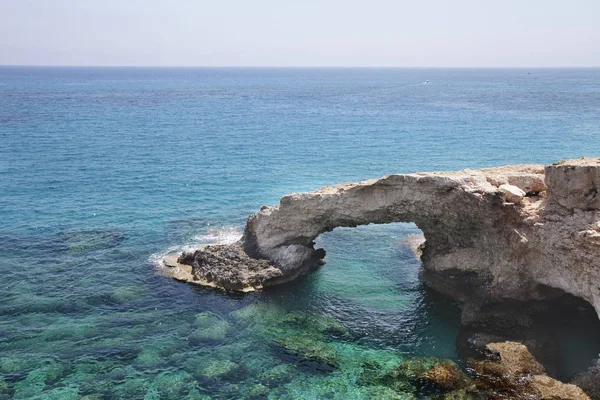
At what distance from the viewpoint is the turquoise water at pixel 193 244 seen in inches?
1018

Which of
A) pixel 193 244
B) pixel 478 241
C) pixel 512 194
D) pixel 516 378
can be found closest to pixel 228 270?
pixel 193 244

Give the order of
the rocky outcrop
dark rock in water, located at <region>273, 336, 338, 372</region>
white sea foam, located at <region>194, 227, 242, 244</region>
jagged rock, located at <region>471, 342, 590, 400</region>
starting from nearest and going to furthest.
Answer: jagged rock, located at <region>471, 342, 590, 400</region> < the rocky outcrop < dark rock in water, located at <region>273, 336, 338, 372</region> < white sea foam, located at <region>194, 227, 242, 244</region>

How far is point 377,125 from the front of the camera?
9531cm

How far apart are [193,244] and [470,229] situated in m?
21.8

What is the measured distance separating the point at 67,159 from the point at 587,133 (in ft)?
252

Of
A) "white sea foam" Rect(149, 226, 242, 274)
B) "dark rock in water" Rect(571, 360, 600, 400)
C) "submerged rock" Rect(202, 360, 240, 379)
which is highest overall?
"white sea foam" Rect(149, 226, 242, 274)

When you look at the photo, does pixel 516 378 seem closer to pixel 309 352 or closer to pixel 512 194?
pixel 512 194

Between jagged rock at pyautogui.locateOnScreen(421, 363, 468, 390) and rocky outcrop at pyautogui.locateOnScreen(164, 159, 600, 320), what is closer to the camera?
jagged rock at pyautogui.locateOnScreen(421, 363, 468, 390)

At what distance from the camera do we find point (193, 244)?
135 ft

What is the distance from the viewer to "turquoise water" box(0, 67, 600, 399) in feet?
84.8

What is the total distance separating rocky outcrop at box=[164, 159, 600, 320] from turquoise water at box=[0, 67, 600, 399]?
190cm

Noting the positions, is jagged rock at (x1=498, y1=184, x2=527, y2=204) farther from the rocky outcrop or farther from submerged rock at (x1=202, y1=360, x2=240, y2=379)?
submerged rock at (x1=202, y1=360, x2=240, y2=379)

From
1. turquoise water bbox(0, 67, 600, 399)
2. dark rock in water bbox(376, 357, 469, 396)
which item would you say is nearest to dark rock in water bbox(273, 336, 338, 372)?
turquoise water bbox(0, 67, 600, 399)

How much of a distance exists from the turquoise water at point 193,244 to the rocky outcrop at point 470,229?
6.24ft
